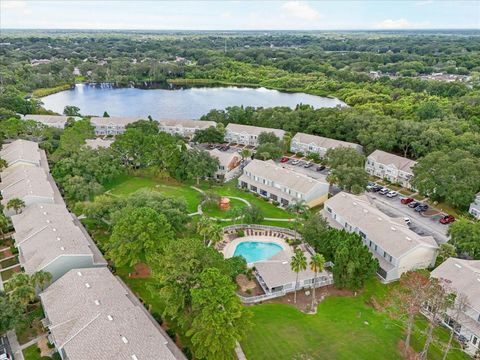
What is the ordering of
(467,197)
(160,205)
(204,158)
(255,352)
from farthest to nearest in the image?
(204,158)
(467,197)
(160,205)
(255,352)

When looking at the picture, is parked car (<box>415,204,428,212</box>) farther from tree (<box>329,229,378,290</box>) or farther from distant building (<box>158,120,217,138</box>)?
distant building (<box>158,120,217,138</box>)

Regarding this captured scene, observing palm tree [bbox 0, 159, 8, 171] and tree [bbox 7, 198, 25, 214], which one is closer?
tree [bbox 7, 198, 25, 214]

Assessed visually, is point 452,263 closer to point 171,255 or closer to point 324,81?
point 171,255

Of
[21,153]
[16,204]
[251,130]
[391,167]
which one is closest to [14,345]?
[16,204]

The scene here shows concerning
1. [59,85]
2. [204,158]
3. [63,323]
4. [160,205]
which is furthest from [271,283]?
[59,85]

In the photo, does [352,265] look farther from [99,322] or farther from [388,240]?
[99,322]

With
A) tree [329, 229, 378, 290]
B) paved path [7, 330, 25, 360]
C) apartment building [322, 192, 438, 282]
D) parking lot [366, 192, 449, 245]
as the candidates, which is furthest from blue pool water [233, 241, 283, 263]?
paved path [7, 330, 25, 360]
